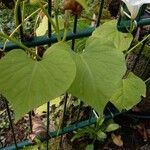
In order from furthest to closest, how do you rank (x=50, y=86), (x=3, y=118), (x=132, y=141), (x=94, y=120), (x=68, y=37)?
1. (x=3, y=118)
2. (x=132, y=141)
3. (x=94, y=120)
4. (x=68, y=37)
5. (x=50, y=86)

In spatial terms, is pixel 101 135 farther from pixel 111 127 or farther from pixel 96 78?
pixel 96 78

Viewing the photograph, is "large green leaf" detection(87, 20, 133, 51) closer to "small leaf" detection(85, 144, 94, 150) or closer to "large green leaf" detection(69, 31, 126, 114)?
"large green leaf" detection(69, 31, 126, 114)

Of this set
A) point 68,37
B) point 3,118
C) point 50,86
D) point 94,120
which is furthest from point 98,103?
point 3,118

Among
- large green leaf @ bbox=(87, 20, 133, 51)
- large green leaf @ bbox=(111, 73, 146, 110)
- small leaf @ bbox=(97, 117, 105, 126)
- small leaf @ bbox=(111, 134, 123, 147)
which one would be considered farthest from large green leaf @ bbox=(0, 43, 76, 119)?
small leaf @ bbox=(111, 134, 123, 147)

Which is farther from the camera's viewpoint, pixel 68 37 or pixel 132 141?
pixel 132 141

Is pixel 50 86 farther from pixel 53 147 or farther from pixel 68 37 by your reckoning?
pixel 53 147

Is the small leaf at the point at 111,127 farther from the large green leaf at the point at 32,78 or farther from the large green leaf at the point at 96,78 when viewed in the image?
the large green leaf at the point at 32,78

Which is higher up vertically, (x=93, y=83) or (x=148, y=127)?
(x=93, y=83)
